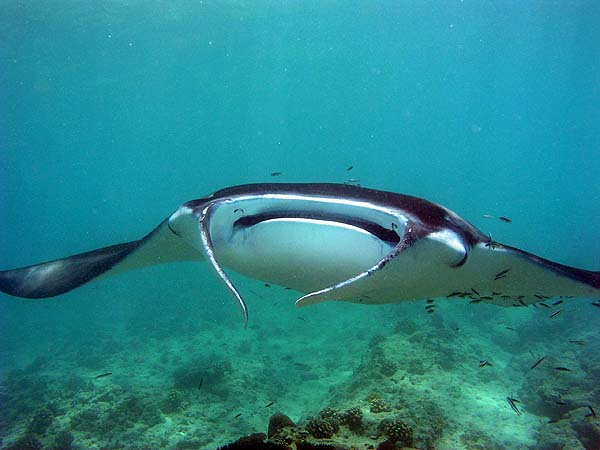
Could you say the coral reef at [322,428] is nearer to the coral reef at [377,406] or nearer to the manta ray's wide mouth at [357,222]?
the coral reef at [377,406]

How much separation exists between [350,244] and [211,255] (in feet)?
2.78

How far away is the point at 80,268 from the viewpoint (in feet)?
11.9

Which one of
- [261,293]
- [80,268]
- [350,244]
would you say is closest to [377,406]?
[350,244]

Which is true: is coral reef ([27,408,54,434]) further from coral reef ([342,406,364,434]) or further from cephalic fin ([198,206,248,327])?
cephalic fin ([198,206,248,327])

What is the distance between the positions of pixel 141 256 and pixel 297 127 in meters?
99.5

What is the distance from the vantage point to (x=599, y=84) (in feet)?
179

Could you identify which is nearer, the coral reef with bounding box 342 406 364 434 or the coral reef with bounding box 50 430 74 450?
the coral reef with bounding box 342 406 364 434

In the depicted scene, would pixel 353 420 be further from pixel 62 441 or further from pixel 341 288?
pixel 62 441

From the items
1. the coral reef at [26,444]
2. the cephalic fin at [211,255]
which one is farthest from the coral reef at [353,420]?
the coral reef at [26,444]

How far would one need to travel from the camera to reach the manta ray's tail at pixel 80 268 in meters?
3.33

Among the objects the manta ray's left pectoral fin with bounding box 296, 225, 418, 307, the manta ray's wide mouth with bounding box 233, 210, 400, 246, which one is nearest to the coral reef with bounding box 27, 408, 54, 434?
the manta ray's wide mouth with bounding box 233, 210, 400, 246

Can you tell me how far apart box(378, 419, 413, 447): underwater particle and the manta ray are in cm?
145

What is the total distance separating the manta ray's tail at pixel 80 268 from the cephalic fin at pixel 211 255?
0.79 m

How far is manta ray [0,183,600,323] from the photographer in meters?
1.97
